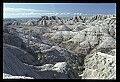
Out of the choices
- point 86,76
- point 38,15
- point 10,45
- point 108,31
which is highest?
point 38,15

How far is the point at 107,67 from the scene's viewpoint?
2.03 metres

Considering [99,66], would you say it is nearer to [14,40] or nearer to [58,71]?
[58,71]

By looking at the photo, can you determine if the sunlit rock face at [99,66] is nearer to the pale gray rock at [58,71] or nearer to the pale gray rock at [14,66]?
the pale gray rock at [58,71]

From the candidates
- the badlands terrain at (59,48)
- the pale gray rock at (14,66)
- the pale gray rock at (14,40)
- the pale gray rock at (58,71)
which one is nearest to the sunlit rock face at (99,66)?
the badlands terrain at (59,48)

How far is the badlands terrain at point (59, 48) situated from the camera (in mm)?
2023

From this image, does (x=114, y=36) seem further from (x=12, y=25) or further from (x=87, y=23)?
(x=12, y=25)

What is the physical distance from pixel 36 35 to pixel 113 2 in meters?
0.81

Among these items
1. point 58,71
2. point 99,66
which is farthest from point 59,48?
point 99,66

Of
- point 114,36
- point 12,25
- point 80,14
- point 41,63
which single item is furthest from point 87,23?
point 12,25

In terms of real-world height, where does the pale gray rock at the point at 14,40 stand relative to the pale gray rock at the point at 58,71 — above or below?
above

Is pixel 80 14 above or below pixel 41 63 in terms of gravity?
above

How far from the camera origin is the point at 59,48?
2.07 meters

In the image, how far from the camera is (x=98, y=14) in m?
2.06

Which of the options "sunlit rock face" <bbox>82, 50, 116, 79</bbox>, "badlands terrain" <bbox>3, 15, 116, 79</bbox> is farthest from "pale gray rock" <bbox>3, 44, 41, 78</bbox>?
"sunlit rock face" <bbox>82, 50, 116, 79</bbox>
